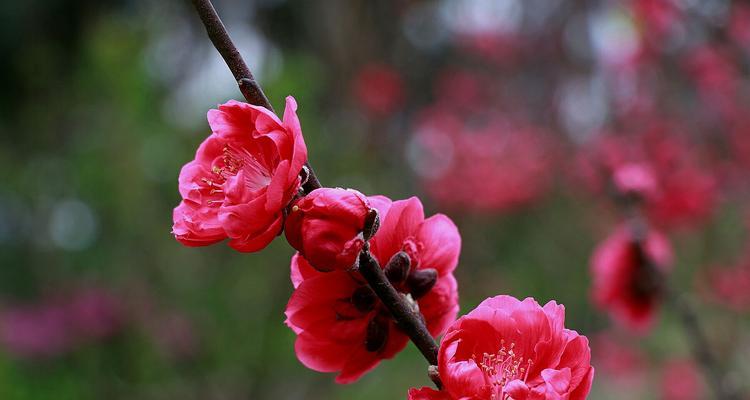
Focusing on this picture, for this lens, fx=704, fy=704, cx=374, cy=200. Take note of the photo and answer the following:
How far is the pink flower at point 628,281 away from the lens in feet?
4.39

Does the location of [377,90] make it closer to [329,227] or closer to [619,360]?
[619,360]

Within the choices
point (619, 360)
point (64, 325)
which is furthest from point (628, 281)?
point (619, 360)

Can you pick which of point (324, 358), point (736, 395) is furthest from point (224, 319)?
point (324, 358)

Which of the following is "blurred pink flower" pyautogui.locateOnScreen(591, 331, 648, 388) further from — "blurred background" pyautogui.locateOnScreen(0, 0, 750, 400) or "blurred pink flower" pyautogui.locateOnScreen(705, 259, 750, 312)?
"blurred pink flower" pyautogui.locateOnScreen(705, 259, 750, 312)

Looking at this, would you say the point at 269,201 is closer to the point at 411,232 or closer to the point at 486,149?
the point at 411,232

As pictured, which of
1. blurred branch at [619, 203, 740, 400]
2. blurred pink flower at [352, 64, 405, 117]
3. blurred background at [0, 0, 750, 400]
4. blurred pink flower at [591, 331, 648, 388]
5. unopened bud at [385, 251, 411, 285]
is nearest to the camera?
unopened bud at [385, 251, 411, 285]

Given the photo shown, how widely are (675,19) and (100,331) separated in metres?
3.17

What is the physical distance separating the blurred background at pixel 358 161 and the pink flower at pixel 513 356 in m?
1.21

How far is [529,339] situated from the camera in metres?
0.61

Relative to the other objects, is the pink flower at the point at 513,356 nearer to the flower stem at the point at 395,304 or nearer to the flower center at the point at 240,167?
the flower stem at the point at 395,304

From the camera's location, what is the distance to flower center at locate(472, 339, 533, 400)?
1.98 feet

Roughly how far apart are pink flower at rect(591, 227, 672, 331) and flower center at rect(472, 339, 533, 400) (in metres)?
0.79

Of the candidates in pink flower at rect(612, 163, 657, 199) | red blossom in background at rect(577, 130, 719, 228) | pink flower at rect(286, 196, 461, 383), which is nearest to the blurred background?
red blossom in background at rect(577, 130, 719, 228)

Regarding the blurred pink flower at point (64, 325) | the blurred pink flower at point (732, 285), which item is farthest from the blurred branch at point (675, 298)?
the blurred pink flower at point (64, 325)
